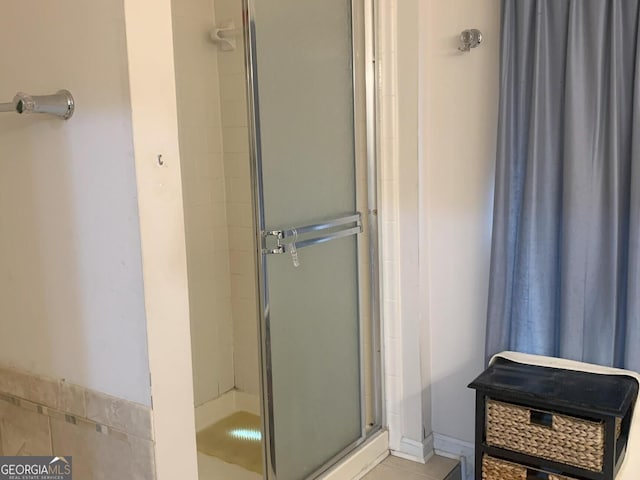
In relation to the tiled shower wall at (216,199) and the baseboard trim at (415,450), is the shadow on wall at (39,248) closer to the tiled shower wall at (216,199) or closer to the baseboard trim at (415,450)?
the tiled shower wall at (216,199)

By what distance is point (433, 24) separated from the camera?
7.76 ft

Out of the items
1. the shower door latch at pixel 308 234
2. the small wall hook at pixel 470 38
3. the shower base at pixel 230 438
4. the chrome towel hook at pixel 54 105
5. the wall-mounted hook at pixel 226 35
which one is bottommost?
the shower base at pixel 230 438

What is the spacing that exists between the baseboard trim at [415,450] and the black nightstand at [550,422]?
443 millimetres

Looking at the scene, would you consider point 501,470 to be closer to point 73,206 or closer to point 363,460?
point 363,460

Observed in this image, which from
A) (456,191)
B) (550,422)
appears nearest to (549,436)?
(550,422)

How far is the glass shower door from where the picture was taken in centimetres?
192

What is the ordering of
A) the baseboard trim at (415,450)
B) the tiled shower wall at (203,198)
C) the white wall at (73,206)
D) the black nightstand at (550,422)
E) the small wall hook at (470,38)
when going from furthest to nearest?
the tiled shower wall at (203,198), the baseboard trim at (415,450), the small wall hook at (470,38), the black nightstand at (550,422), the white wall at (73,206)

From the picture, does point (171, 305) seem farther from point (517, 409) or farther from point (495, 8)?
point (495, 8)

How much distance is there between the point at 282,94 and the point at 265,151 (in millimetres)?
202

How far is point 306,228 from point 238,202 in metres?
1.00

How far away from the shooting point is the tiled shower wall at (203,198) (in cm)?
283

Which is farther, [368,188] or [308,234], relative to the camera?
[368,188]

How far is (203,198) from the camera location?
2939mm

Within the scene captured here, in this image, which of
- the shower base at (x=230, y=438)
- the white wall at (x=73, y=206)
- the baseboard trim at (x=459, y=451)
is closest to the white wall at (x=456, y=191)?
the baseboard trim at (x=459, y=451)
